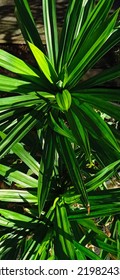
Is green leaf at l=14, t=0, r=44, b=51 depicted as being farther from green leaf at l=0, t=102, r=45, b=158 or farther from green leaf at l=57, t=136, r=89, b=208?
green leaf at l=57, t=136, r=89, b=208

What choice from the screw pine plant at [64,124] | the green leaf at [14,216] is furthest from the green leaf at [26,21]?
the green leaf at [14,216]

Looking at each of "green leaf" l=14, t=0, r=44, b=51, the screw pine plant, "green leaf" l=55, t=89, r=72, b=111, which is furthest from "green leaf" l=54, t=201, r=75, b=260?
"green leaf" l=14, t=0, r=44, b=51

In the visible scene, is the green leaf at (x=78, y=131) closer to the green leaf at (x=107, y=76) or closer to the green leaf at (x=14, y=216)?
the green leaf at (x=107, y=76)

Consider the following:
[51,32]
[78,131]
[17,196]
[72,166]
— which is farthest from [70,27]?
[17,196]

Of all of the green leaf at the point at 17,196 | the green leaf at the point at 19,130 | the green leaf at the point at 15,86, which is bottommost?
the green leaf at the point at 17,196

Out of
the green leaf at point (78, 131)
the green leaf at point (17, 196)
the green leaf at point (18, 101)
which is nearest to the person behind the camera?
the green leaf at point (78, 131)

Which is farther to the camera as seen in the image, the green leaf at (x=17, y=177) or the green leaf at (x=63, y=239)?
the green leaf at (x=17, y=177)

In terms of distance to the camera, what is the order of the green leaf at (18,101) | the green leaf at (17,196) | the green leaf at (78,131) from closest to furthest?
1. the green leaf at (78,131)
2. the green leaf at (18,101)
3. the green leaf at (17,196)

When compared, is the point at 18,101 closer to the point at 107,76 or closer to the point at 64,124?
the point at 64,124
